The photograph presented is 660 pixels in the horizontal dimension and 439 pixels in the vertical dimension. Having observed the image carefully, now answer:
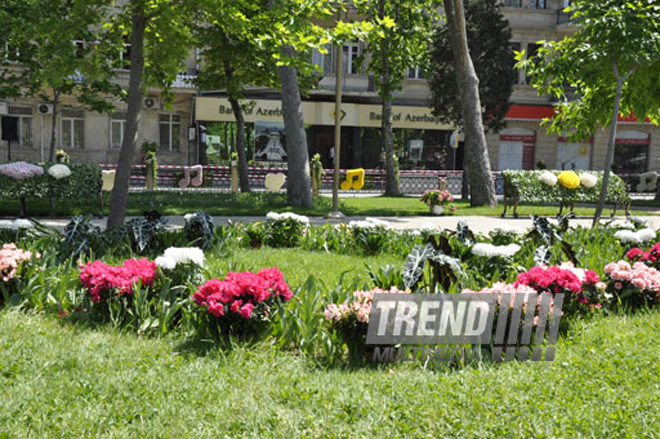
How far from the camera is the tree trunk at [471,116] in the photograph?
18.5 meters

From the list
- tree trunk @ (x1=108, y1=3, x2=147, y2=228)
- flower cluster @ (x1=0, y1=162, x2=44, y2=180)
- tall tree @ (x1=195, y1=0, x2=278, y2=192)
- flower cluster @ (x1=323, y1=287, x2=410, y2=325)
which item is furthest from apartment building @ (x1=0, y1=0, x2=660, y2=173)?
flower cluster @ (x1=323, y1=287, x2=410, y2=325)

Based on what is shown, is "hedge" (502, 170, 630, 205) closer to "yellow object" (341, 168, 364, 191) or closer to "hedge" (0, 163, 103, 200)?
"hedge" (0, 163, 103, 200)

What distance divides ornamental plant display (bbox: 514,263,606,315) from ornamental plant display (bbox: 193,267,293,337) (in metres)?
1.94

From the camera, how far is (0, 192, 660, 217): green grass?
46.4 ft

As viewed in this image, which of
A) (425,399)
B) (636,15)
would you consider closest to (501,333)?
(425,399)

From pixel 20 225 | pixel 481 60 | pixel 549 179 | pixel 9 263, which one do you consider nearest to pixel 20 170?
pixel 20 225

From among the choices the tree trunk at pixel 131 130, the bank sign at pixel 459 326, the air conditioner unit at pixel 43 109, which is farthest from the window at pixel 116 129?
the bank sign at pixel 459 326

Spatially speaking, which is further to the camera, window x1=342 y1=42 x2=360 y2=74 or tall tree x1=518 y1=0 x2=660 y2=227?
window x1=342 y1=42 x2=360 y2=74

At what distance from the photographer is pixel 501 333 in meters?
4.22

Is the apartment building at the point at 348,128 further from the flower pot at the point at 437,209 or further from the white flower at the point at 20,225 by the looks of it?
the white flower at the point at 20,225

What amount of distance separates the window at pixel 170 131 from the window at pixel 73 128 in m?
3.96

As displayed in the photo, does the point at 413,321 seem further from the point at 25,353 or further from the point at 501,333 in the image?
the point at 25,353

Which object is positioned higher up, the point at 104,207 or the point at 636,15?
the point at 636,15

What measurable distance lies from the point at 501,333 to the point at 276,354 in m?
1.53
